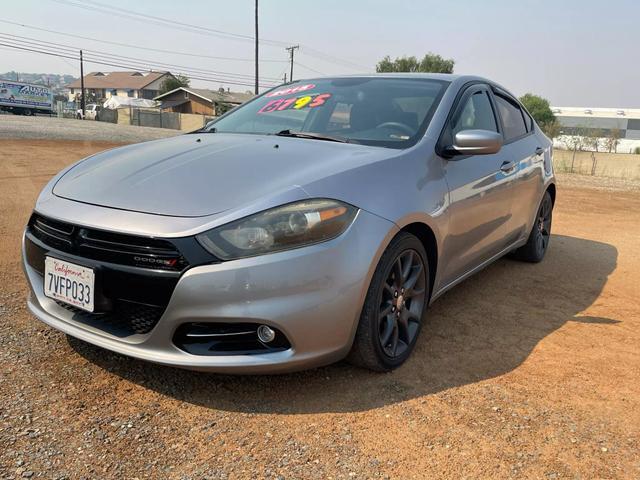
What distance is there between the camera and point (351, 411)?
95.1 inches

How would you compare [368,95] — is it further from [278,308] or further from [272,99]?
[278,308]

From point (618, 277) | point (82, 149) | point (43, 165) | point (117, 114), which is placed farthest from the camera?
point (117, 114)

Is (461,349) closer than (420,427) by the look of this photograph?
No

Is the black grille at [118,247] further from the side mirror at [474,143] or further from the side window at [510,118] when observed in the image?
the side window at [510,118]

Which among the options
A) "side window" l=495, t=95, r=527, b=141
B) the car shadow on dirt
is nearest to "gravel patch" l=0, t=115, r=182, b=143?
"side window" l=495, t=95, r=527, b=141

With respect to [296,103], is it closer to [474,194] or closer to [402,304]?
[474,194]

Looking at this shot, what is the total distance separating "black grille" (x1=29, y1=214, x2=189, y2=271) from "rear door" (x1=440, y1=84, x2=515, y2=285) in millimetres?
1591

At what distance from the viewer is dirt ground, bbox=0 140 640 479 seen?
205 cm

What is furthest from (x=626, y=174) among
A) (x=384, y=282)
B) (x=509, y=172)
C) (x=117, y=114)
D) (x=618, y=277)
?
(x=117, y=114)

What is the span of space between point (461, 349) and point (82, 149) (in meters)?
13.5

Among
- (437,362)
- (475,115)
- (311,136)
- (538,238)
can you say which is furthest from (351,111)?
(538,238)

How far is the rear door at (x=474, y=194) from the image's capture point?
10.5ft

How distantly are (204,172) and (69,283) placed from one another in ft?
2.53

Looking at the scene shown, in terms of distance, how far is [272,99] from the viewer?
398 centimetres
